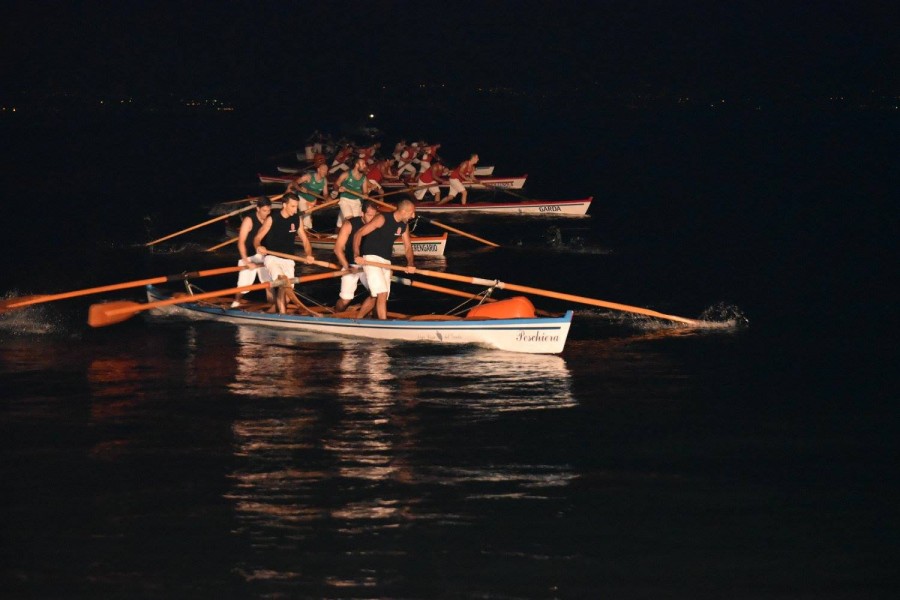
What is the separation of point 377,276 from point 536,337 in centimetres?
292

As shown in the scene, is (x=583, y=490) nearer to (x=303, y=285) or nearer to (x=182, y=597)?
(x=182, y=597)

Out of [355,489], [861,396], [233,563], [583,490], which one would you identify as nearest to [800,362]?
[861,396]

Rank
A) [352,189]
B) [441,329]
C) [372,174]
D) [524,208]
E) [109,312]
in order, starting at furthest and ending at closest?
[524,208] → [372,174] → [352,189] → [109,312] → [441,329]

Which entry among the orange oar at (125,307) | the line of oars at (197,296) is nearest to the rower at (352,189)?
the line of oars at (197,296)

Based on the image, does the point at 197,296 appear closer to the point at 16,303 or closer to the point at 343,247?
the point at 343,247

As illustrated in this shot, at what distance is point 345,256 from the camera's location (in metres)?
24.2

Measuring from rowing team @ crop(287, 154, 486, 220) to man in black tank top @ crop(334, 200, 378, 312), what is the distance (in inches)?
115

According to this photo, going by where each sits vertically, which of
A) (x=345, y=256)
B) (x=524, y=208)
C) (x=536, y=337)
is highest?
(x=524, y=208)

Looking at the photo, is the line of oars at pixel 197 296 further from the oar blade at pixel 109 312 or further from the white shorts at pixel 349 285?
the white shorts at pixel 349 285

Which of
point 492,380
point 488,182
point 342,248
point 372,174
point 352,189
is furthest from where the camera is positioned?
point 488,182

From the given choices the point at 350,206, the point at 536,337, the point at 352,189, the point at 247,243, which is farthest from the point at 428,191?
the point at 536,337

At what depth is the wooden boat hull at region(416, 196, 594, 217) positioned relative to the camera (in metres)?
43.6

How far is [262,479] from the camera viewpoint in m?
16.0

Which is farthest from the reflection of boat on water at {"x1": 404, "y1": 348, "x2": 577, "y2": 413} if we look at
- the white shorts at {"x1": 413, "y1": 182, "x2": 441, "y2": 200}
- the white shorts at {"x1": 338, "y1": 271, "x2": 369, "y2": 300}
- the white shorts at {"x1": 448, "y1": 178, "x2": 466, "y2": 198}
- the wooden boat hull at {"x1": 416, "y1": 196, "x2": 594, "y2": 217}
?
the white shorts at {"x1": 413, "y1": 182, "x2": 441, "y2": 200}
